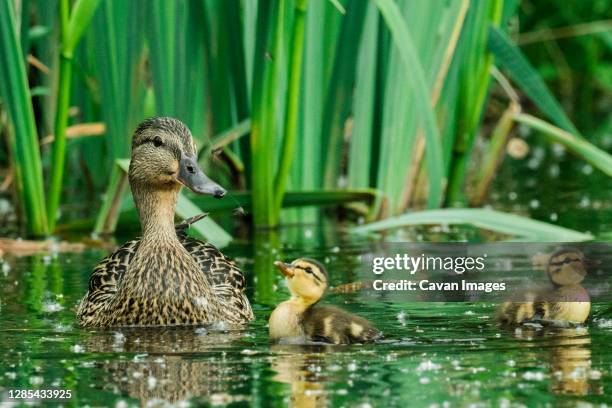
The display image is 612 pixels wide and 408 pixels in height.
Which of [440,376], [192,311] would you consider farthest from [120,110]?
[440,376]

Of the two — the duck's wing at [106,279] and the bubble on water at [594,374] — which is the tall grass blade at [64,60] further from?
the bubble on water at [594,374]

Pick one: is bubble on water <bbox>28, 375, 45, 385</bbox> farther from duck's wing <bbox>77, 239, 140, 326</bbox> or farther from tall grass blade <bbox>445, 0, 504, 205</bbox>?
tall grass blade <bbox>445, 0, 504, 205</bbox>

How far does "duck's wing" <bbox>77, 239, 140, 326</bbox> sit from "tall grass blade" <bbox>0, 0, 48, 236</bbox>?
4.60 feet

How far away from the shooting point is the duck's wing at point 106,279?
712 centimetres

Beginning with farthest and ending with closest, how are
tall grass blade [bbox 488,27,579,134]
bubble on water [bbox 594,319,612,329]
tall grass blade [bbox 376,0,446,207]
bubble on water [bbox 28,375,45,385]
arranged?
tall grass blade [bbox 488,27,579,134] < tall grass blade [bbox 376,0,446,207] < bubble on water [bbox 594,319,612,329] < bubble on water [bbox 28,375,45,385]

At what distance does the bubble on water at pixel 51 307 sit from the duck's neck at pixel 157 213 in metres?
0.56

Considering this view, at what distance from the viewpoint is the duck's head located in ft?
23.2

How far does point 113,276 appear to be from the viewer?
7473 mm

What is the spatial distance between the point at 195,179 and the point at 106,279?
0.85 meters

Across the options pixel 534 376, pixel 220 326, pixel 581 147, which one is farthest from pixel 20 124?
pixel 534 376

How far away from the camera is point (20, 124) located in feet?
28.6

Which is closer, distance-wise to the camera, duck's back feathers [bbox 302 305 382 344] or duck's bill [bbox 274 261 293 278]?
duck's back feathers [bbox 302 305 382 344]

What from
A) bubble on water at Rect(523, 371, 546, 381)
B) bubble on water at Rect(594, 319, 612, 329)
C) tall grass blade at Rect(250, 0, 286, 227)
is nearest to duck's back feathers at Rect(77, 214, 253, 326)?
tall grass blade at Rect(250, 0, 286, 227)

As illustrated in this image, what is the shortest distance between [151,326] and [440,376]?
191 centimetres
